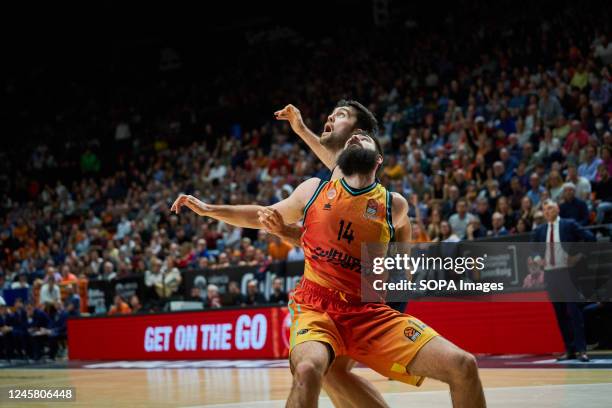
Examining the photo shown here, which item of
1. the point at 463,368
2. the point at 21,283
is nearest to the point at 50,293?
the point at 21,283

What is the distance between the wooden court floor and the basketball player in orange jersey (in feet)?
8.29

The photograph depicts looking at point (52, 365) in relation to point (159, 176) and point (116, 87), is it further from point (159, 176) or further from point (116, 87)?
point (116, 87)

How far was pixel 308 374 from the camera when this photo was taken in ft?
14.0

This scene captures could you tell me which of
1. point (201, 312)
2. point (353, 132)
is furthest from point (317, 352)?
point (201, 312)

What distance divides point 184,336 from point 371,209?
12.1 meters

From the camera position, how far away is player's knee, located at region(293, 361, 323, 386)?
14.0ft

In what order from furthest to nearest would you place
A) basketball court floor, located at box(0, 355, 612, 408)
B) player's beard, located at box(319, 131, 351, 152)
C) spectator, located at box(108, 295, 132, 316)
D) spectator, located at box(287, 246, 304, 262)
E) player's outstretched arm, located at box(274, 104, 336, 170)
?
spectator, located at box(108, 295, 132, 316)
spectator, located at box(287, 246, 304, 262)
basketball court floor, located at box(0, 355, 612, 408)
player's outstretched arm, located at box(274, 104, 336, 170)
player's beard, located at box(319, 131, 351, 152)

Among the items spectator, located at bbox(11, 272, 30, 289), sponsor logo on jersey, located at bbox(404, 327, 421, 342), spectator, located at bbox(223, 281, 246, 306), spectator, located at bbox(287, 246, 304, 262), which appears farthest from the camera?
spectator, located at bbox(11, 272, 30, 289)

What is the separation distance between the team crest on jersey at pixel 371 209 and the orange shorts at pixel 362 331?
17.8 inches

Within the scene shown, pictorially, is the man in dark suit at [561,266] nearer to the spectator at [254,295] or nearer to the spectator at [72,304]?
the spectator at [254,295]

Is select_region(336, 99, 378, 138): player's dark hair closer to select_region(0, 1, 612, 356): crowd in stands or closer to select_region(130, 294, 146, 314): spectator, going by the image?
select_region(0, 1, 612, 356): crowd in stands

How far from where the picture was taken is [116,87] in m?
33.1

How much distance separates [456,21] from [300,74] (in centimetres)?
563

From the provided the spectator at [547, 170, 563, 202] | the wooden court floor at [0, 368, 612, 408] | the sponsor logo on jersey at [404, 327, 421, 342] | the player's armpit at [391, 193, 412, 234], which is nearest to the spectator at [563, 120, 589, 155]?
the spectator at [547, 170, 563, 202]
